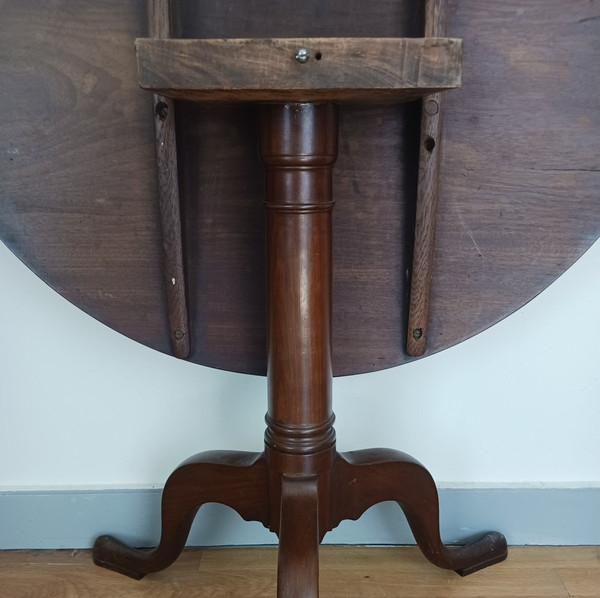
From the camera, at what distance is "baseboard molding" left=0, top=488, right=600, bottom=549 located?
1.39m

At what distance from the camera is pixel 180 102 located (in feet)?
3.42

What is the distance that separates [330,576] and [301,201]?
706mm

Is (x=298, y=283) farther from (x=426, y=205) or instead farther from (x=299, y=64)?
(x=299, y=64)

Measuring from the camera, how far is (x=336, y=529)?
1.39m

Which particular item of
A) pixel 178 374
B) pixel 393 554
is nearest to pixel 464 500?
pixel 393 554

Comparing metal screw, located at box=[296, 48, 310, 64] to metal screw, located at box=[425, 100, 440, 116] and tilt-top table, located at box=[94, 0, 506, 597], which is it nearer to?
tilt-top table, located at box=[94, 0, 506, 597]

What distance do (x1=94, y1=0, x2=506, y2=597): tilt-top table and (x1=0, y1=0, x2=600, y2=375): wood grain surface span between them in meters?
0.05

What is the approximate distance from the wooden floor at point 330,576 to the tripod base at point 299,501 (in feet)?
0.12

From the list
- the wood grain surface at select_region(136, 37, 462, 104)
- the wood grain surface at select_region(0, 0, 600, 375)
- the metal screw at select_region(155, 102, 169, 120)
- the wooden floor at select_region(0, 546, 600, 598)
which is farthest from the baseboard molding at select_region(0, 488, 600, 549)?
the wood grain surface at select_region(136, 37, 462, 104)

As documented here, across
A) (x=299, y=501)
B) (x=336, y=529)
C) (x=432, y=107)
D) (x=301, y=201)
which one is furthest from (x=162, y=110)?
(x=336, y=529)

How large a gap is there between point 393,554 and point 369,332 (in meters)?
0.49

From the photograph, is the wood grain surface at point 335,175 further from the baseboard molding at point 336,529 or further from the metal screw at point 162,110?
the baseboard molding at point 336,529

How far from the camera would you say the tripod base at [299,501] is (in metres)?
1.05

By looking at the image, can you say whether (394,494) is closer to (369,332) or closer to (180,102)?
(369,332)
